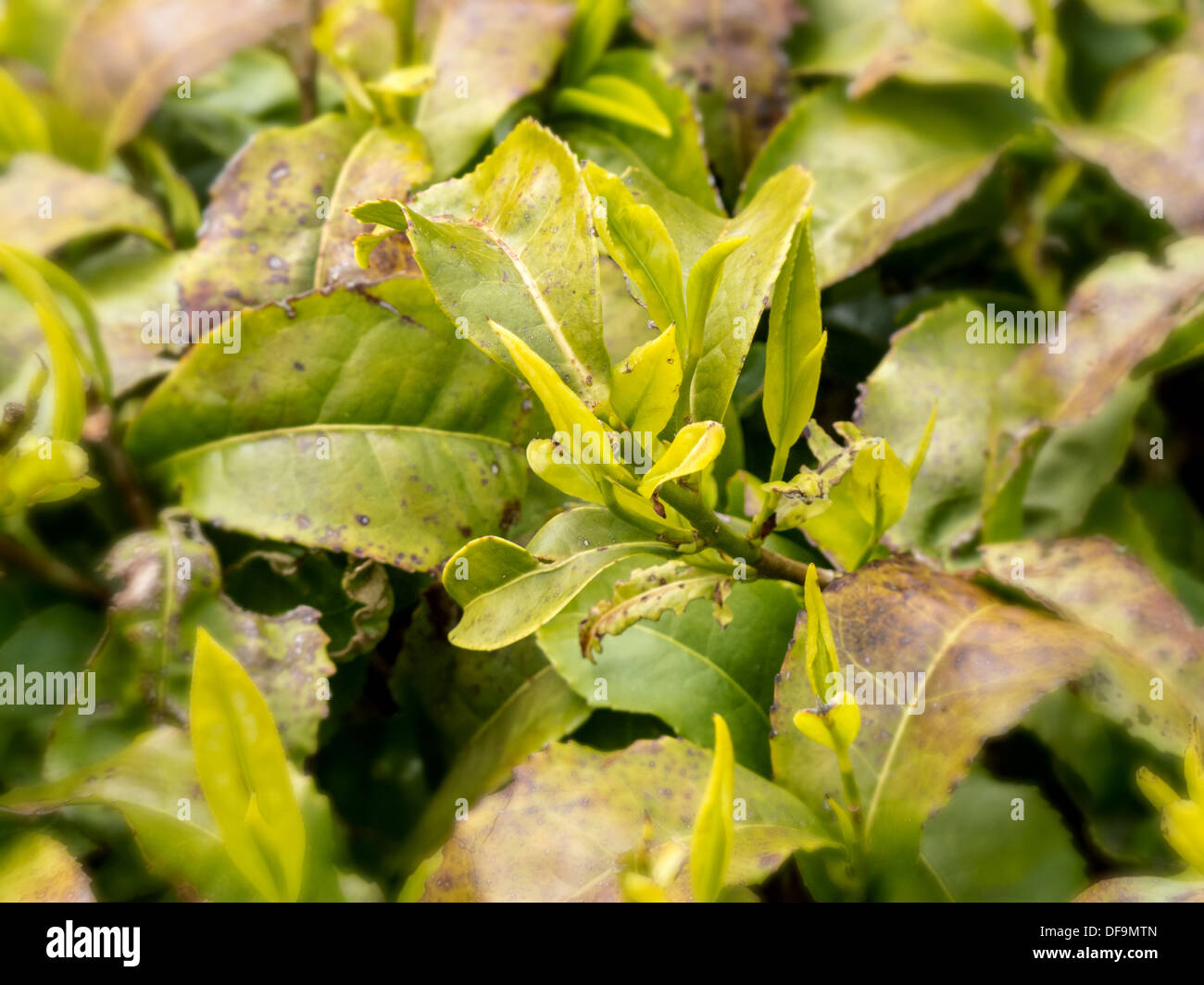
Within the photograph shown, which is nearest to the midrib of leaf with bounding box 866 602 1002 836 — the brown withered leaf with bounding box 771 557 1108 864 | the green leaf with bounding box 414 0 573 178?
the brown withered leaf with bounding box 771 557 1108 864

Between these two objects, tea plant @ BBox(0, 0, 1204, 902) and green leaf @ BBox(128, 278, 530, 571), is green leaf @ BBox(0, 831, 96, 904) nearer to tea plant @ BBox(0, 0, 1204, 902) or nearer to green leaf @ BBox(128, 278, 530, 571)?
tea plant @ BBox(0, 0, 1204, 902)

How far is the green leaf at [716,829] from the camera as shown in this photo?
19.1 inches

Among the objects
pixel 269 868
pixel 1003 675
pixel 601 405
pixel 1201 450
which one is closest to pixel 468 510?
pixel 601 405

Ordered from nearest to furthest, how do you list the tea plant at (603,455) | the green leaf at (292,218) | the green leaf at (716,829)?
the green leaf at (716,829)
the tea plant at (603,455)
the green leaf at (292,218)

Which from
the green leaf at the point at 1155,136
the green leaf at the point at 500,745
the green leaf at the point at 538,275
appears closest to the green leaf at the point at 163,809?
the green leaf at the point at 500,745

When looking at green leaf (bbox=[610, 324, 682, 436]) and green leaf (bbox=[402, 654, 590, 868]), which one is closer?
green leaf (bbox=[610, 324, 682, 436])

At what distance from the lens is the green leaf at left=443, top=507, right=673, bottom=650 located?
559mm

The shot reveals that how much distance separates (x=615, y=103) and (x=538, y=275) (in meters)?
0.36

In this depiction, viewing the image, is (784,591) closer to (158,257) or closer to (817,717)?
(817,717)

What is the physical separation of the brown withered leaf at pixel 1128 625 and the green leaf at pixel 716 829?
303 mm

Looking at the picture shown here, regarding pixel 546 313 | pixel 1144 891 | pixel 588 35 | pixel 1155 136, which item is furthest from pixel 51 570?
pixel 1155 136

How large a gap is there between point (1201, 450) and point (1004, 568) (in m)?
0.42

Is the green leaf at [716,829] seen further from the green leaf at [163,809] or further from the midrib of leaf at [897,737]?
the green leaf at [163,809]

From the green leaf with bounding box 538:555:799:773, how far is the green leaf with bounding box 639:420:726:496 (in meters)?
0.15
